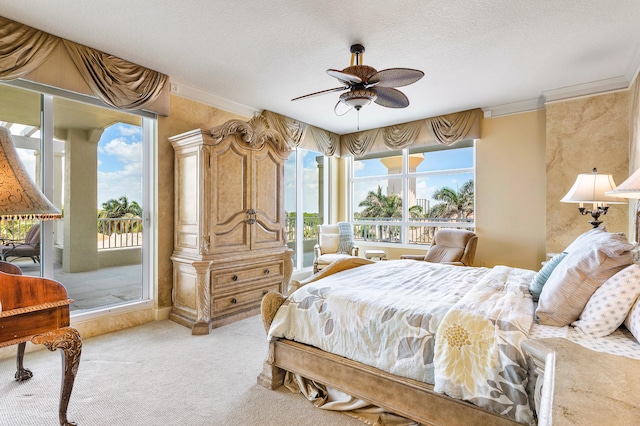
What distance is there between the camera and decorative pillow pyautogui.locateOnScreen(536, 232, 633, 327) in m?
1.46

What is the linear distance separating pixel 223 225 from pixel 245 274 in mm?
611

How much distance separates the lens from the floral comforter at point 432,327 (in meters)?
1.39

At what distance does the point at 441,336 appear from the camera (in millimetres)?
1521

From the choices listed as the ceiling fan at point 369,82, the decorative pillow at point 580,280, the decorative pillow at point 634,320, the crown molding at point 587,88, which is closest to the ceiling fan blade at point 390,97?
the ceiling fan at point 369,82

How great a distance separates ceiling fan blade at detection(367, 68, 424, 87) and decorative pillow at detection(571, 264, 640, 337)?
1.64 meters

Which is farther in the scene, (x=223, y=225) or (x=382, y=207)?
(x=382, y=207)

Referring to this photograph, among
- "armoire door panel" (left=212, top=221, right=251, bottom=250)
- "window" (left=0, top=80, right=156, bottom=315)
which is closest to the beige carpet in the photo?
"window" (left=0, top=80, right=156, bottom=315)

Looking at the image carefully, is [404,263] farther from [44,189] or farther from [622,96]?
[44,189]

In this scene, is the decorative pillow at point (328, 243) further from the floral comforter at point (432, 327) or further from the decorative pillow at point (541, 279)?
the decorative pillow at point (541, 279)

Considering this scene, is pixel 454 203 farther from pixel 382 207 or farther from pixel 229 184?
pixel 229 184

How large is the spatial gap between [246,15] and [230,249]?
2.20 m

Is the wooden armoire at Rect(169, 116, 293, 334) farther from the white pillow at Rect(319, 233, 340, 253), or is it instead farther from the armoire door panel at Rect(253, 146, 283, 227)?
the white pillow at Rect(319, 233, 340, 253)

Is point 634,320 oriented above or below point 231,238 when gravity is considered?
below

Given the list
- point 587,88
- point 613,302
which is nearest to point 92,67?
point 613,302
